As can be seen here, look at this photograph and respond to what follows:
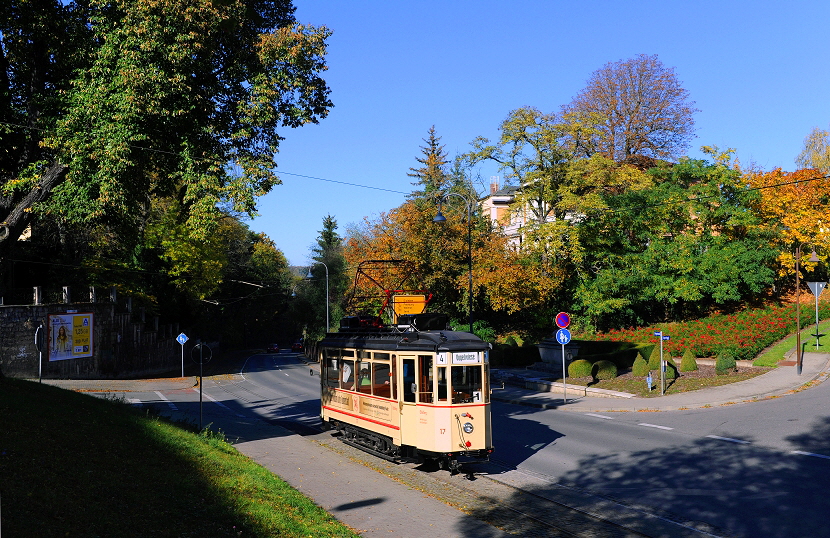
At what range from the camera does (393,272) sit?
138ft

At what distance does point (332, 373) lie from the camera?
18156 millimetres

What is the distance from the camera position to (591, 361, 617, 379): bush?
1120 inches

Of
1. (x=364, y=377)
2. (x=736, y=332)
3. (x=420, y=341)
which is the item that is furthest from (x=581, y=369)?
(x=420, y=341)

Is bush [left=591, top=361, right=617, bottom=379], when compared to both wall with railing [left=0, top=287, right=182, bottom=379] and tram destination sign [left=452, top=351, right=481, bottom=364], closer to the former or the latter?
tram destination sign [left=452, top=351, right=481, bottom=364]

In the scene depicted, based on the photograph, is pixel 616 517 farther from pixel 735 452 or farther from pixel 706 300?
pixel 706 300

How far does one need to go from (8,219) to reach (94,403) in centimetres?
492

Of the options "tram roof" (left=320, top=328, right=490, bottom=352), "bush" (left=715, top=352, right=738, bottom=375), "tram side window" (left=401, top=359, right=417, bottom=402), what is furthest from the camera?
"bush" (left=715, top=352, right=738, bottom=375)

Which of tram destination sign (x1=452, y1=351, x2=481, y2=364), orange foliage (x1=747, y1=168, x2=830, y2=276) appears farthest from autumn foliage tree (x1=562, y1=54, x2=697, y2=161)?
tram destination sign (x1=452, y1=351, x2=481, y2=364)

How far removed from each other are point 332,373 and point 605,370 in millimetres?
14915

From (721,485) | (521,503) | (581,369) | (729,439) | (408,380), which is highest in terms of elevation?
(408,380)

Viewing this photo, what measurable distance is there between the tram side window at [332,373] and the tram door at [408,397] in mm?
4120

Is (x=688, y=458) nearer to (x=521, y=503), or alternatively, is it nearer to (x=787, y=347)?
(x=521, y=503)

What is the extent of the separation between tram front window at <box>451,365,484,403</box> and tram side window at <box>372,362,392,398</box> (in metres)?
1.72

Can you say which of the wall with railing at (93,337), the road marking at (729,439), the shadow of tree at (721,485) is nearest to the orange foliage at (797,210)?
the road marking at (729,439)
